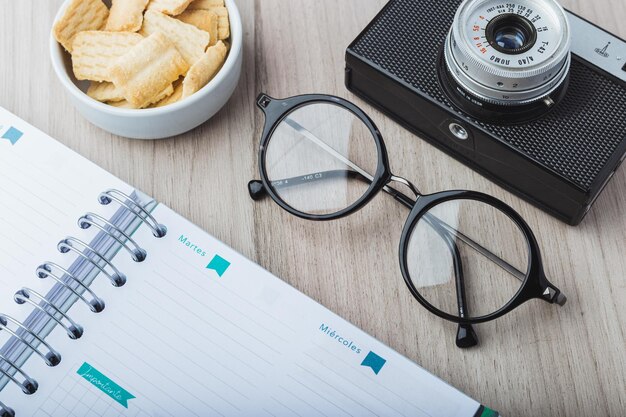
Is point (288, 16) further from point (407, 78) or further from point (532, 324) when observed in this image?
point (532, 324)

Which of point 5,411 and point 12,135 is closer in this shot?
point 5,411

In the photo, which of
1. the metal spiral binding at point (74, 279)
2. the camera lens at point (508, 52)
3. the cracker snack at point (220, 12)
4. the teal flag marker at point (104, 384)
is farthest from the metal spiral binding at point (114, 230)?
the camera lens at point (508, 52)

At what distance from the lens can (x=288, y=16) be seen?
2.61 ft

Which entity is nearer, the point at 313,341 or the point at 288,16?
the point at 313,341

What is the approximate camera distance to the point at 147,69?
2.22 feet

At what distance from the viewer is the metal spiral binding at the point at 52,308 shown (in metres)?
0.63

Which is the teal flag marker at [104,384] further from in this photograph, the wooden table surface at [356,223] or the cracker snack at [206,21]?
the cracker snack at [206,21]

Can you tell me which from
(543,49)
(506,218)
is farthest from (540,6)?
(506,218)

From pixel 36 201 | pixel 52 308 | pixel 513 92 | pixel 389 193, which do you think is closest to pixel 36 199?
pixel 36 201

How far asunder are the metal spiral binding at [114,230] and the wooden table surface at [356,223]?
0.19 ft

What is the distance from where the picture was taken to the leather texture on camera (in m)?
0.65

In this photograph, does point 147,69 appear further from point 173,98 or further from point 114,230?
point 114,230

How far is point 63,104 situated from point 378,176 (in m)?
0.32

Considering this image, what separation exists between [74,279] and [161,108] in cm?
16
